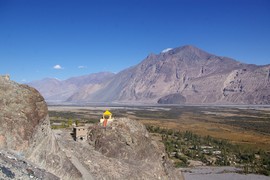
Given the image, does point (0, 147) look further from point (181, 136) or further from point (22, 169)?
point (181, 136)

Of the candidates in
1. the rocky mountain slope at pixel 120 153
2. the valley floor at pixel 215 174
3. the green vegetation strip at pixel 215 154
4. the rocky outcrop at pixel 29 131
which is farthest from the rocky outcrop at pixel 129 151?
the green vegetation strip at pixel 215 154

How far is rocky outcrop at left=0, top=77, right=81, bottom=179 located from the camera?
16750 millimetres

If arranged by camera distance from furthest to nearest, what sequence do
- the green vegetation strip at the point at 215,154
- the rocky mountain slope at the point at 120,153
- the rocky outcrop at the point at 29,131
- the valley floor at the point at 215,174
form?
1. the green vegetation strip at the point at 215,154
2. the valley floor at the point at 215,174
3. the rocky mountain slope at the point at 120,153
4. the rocky outcrop at the point at 29,131

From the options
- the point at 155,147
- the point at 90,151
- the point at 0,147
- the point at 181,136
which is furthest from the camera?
the point at 181,136

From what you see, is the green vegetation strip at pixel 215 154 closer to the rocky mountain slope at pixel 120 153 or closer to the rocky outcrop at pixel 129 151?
the rocky outcrop at pixel 129 151

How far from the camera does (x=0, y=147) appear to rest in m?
16.0

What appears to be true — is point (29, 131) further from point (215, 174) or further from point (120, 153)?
point (215, 174)

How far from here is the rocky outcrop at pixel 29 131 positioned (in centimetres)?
1675

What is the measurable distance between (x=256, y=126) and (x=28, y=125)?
102567 millimetres

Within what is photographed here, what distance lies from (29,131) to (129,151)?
36.4 ft

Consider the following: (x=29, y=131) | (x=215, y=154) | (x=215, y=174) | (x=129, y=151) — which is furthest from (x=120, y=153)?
(x=215, y=154)

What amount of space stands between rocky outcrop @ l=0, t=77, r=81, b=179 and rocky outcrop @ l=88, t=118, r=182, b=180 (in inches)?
175

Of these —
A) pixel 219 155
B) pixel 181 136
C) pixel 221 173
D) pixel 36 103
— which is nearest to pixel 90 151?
pixel 36 103

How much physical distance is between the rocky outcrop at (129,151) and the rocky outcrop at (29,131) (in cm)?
445
